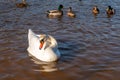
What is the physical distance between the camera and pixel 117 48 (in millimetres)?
16453

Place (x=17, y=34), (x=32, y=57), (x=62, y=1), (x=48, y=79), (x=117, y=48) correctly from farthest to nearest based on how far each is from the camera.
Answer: (x=62, y=1)
(x=17, y=34)
(x=117, y=48)
(x=32, y=57)
(x=48, y=79)

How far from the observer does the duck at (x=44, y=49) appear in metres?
14.5

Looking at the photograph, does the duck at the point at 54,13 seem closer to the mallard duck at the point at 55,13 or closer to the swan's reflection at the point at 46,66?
the mallard duck at the point at 55,13

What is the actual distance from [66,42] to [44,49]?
9.78 ft

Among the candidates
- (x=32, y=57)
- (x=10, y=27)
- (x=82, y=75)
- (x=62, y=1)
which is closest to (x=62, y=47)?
(x=32, y=57)

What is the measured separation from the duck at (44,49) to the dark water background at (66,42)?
12.1 inches

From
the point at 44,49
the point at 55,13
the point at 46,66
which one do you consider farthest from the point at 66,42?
the point at 55,13

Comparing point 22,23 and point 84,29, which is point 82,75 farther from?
point 22,23

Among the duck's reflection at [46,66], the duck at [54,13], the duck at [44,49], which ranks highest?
the duck at [54,13]

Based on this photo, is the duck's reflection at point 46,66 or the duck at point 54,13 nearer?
the duck's reflection at point 46,66

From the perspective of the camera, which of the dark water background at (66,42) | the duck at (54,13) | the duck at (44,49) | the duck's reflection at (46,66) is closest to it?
the dark water background at (66,42)

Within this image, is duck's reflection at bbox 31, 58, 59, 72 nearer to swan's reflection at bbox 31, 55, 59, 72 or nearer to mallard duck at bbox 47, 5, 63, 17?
swan's reflection at bbox 31, 55, 59, 72

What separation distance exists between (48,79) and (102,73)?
8.25 feet

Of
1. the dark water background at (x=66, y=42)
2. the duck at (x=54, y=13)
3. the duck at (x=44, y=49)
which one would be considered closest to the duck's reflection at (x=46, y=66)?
the dark water background at (x=66, y=42)
